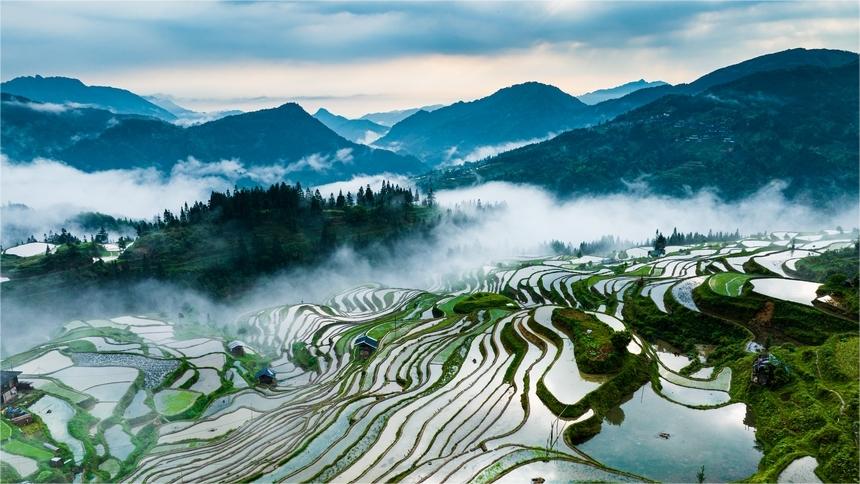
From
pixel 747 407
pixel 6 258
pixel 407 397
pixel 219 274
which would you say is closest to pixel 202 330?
pixel 219 274

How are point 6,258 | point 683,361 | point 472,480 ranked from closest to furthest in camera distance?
point 472,480 < point 683,361 < point 6,258

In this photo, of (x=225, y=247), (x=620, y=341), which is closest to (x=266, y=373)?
(x=620, y=341)

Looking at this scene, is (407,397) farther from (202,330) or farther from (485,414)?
(202,330)

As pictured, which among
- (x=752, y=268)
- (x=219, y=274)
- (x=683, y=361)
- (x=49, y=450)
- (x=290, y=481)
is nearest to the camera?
(x=290, y=481)

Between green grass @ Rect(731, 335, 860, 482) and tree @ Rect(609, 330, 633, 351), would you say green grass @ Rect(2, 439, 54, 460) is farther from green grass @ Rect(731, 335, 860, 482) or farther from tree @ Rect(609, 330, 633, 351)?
green grass @ Rect(731, 335, 860, 482)

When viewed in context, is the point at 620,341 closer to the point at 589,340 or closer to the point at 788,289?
the point at 589,340

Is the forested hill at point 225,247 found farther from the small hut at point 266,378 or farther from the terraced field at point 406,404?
the small hut at point 266,378
